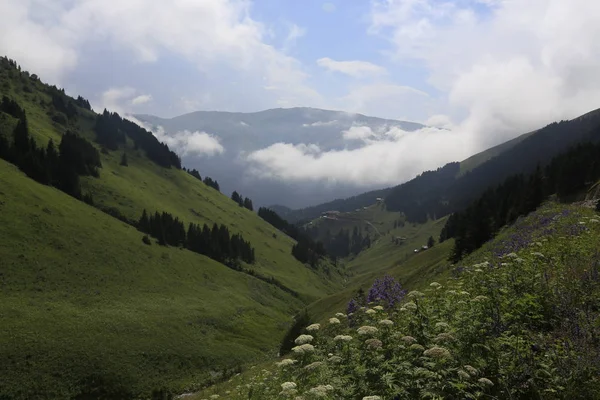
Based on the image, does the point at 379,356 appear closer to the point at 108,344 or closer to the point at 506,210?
the point at 108,344

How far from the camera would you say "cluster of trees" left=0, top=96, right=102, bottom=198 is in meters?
110

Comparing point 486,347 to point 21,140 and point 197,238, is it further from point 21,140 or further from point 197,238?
point 21,140

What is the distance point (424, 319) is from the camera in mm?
10297

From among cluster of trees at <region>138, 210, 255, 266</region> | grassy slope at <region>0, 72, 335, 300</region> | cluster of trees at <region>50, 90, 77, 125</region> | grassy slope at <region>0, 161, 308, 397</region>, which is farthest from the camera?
cluster of trees at <region>50, 90, 77, 125</region>

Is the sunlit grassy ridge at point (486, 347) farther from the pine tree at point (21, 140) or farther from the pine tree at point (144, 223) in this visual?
the pine tree at point (21, 140)

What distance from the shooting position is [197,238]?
139 meters

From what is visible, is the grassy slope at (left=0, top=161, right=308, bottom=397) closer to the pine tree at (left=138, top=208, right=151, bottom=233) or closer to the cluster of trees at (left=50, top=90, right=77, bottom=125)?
the pine tree at (left=138, top=208, right=151, bottom=233)

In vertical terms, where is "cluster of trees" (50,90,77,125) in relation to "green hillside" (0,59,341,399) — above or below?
above

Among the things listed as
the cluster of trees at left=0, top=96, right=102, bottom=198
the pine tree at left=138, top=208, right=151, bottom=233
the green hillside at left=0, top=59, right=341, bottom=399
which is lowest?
the green hillside at left=0, top=59, right=341, bottom=399

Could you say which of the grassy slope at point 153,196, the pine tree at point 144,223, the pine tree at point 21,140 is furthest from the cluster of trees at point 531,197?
the pine tree at point 21,140

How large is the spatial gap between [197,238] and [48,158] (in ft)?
174

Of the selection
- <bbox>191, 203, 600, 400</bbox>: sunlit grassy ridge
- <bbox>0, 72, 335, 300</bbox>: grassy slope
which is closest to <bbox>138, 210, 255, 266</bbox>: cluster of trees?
<bbox>0, 72, 335, 300</bbox>: grassy slope

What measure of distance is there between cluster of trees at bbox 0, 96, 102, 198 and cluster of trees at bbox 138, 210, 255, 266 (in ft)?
68.2

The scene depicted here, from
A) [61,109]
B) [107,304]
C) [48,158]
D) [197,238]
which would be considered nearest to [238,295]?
[197,238]
